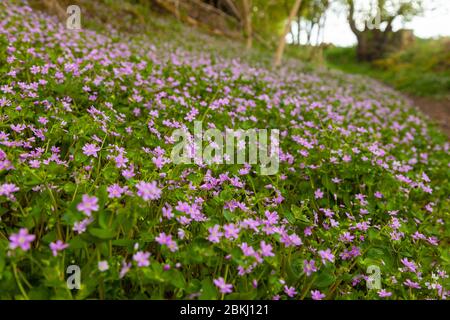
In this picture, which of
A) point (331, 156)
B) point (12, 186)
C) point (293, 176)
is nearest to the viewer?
point (12, 186)

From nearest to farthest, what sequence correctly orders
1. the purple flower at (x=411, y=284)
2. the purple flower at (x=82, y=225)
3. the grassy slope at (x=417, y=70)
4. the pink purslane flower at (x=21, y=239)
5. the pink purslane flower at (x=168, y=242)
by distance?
1. the pink purslane flower at (x=21, y=239)
2. the purple flower at (x=82, y=225)
3. the pink purslane flower at (x=168, y=242)
4. the purple flower at (x=411, y=284)
5. the grassy slope at (x=417, y=70)

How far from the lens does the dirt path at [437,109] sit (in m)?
11.9

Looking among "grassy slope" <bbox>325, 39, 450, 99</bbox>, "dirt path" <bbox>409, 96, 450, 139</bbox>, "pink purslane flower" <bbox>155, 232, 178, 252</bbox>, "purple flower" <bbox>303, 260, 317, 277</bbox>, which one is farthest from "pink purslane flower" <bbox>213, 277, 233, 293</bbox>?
"grassy slope" <bbox>325, 39, 450, 99</bbox>

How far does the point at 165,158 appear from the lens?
2.88m

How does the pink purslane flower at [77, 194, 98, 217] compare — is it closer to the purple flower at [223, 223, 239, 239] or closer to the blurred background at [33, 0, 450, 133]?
the purple flower at [223, 223, 239, 239]

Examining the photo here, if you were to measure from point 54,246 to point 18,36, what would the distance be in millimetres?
5496

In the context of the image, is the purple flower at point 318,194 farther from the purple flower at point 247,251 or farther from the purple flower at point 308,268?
the purple flower at point 247,251

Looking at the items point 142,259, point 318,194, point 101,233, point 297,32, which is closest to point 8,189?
point 101,233

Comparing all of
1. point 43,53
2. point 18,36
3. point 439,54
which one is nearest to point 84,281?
point 43,53

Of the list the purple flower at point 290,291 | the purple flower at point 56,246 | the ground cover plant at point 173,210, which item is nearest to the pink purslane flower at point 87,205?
the ground cover plant at point 173,210

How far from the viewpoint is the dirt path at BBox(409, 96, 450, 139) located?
11.9 meters

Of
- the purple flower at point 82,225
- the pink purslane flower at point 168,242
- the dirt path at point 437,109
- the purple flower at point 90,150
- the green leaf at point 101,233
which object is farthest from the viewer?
the dirt path at point 437,109

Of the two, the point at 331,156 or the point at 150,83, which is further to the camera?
the point at 150,83
